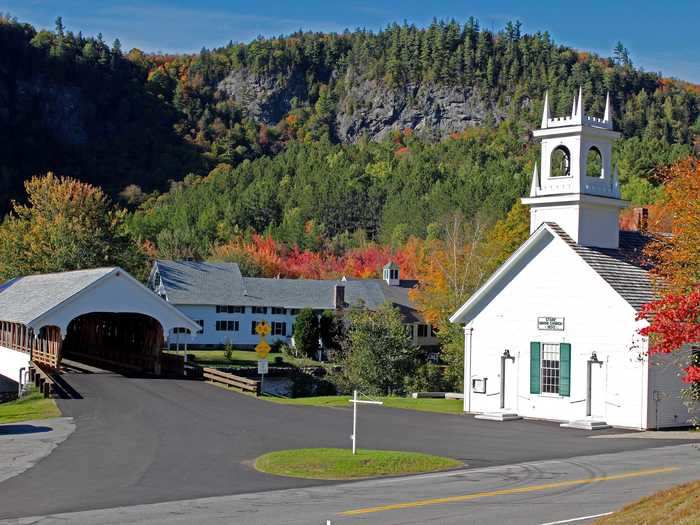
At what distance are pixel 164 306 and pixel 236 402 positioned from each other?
31.3 feet

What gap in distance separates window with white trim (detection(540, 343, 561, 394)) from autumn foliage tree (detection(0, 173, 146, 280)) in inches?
1722

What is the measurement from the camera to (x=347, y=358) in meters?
52.8

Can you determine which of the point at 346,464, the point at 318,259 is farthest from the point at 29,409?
the point at 318,259

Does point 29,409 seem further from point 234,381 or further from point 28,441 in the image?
point 234,381

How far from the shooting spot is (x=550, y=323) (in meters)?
34.2

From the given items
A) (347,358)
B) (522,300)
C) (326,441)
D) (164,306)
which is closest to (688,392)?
(326,441)

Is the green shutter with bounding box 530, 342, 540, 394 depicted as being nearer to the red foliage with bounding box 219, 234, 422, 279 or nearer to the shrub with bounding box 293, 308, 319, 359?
the shrub with bounding box 293, 308, 319, 359

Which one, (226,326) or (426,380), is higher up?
(226,326)

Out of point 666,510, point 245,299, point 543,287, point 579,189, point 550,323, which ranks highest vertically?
point 579,189

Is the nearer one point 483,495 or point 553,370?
point 483,495

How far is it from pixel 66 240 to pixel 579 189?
147 ft

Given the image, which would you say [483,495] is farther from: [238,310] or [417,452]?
[238,310]

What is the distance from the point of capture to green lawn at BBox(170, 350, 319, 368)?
67875 mm

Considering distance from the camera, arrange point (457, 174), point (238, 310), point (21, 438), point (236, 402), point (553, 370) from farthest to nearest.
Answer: point (457, 174) < point (238, 310) < point (236, 402) < point (553, 370) < point (21, 438)
